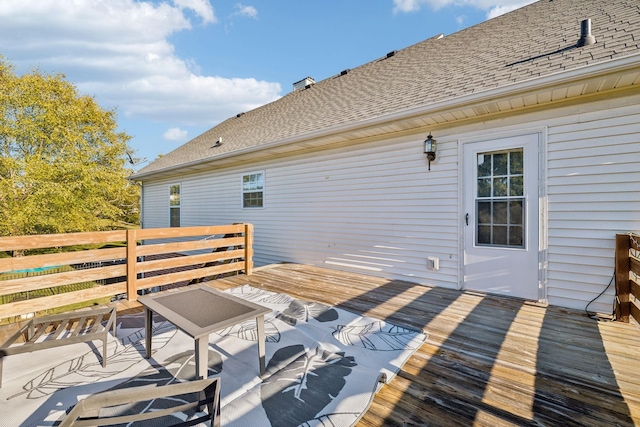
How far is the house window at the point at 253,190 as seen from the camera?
698 cm

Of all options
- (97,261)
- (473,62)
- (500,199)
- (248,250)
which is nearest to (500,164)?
(500,199)

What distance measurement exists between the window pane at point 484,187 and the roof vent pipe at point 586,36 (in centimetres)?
185

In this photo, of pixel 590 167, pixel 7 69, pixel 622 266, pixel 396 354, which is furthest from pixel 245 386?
pixel 7 69

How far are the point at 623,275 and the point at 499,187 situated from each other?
1.51 m

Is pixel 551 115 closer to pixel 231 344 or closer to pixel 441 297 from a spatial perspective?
pixel 441 297

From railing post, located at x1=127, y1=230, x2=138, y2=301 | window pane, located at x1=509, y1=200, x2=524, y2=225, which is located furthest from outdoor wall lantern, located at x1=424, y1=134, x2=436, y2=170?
railing post, located at x1=127, y1=230, x2=138, y2=301

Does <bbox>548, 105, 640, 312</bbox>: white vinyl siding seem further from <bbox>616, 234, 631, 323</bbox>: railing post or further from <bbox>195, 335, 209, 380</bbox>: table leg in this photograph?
<bbox>195, 335, 209, 380</bbox>: table leg

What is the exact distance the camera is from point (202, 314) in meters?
2.10

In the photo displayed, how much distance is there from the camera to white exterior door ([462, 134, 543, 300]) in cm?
361

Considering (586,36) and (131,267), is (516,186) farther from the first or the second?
(131,267)

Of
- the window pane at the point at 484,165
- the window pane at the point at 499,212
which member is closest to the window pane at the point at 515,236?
the window pane at the point at 499,212

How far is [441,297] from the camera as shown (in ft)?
12.6

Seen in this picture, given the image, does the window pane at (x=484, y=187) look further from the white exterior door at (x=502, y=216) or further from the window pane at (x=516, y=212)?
the window pane at (x=516, y=212)

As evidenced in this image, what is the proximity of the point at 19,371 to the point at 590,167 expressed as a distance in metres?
5.70
